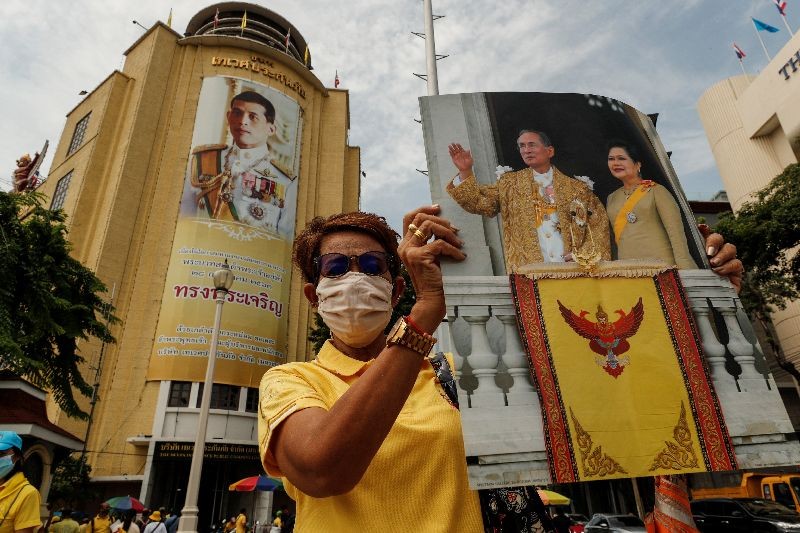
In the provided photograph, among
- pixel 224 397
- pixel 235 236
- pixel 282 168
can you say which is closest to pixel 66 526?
pixel 224 397

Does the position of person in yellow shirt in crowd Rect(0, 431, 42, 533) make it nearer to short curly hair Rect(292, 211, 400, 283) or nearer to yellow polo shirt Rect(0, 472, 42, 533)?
yellow polo shirt Rect(0, 472, 42, 533)

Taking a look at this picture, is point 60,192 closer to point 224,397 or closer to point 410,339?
point 224,397

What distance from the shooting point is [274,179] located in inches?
961

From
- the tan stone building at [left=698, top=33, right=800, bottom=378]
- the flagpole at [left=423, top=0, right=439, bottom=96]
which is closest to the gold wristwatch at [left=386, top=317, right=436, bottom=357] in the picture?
the flagpole at [left=423, top=0, right=439, bottom=96]

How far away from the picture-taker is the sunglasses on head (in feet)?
5.56

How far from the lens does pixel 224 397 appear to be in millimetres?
20234

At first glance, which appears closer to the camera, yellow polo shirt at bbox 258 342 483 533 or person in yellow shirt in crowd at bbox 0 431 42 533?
yellow polo shirt at bbox 258 342 483 533

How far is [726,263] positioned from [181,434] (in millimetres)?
20869

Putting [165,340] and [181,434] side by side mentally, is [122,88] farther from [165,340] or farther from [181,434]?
[181,434]

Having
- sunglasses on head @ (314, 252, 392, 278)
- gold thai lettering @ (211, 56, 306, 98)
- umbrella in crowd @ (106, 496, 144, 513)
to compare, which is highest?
gold thai lettering @ (211, 56, 306, 98)

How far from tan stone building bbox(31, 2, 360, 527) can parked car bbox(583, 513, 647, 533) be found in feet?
43.4

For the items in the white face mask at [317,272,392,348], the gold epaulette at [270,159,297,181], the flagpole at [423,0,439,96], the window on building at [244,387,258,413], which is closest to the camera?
the white face mask at [317,272,392,348]

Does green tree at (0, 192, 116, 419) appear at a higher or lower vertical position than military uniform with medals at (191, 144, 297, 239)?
lower

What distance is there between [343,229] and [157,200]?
24471mm
